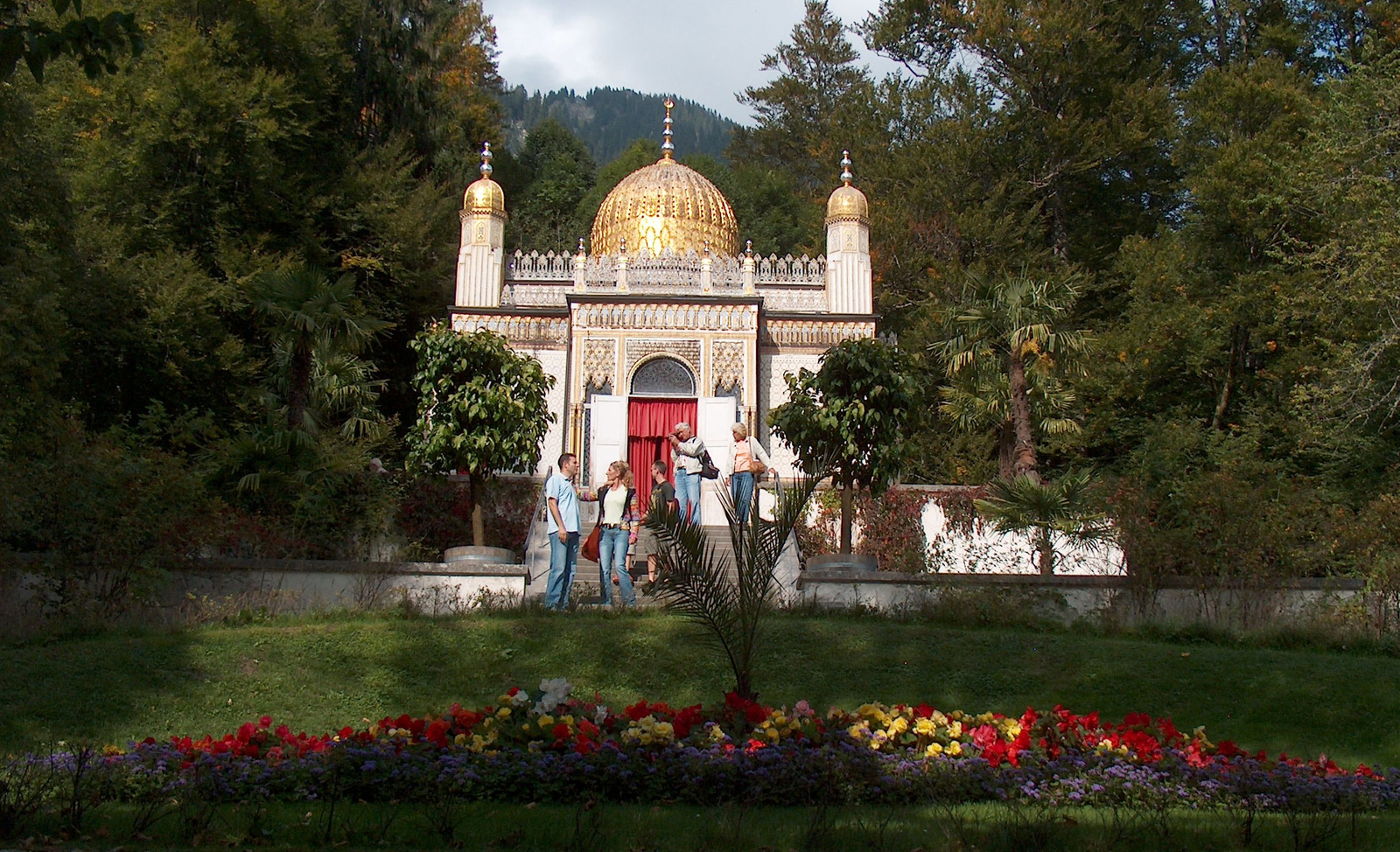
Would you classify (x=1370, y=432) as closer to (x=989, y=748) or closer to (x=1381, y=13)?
(x=1381, y=13)

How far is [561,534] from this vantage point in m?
14.4

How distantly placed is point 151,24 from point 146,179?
446 cm

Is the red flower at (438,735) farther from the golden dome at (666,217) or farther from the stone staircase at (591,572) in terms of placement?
the golden dome at (666,217)

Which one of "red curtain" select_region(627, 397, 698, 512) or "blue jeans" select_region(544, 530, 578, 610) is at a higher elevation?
"red curtain" select_region(627, 397, 698, 512)

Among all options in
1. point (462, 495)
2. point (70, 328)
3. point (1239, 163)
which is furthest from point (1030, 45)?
point (70, 328)

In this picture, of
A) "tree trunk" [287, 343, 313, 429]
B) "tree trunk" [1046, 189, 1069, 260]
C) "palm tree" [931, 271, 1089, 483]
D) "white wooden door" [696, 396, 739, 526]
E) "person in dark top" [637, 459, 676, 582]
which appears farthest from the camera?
"tree trunk" [1046, 189, 1069, 260]

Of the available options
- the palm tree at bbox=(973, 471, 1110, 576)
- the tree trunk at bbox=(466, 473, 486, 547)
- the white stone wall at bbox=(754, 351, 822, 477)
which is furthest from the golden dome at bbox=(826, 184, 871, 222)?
the tree trunk at bbox=(466, 473, 486, 547)

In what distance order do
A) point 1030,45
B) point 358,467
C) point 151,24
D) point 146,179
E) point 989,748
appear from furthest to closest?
point 1030,45 → point 151,24 → point 146,179 → point 358,467 → point 989,748

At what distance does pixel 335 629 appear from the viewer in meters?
11.7

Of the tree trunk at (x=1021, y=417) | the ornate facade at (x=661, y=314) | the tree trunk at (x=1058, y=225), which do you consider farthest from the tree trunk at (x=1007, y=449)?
the tree trunk at (x=1058, y=225)

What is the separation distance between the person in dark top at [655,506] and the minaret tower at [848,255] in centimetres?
960

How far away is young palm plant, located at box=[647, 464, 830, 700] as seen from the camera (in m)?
9.22

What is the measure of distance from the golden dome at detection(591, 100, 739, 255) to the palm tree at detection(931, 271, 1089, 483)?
35.9ft

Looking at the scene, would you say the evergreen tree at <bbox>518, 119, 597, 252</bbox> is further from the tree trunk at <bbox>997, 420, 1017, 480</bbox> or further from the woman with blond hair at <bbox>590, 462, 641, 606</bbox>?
the woman with blond hair at <bbox>590, 462, 641, 606</bbox>
